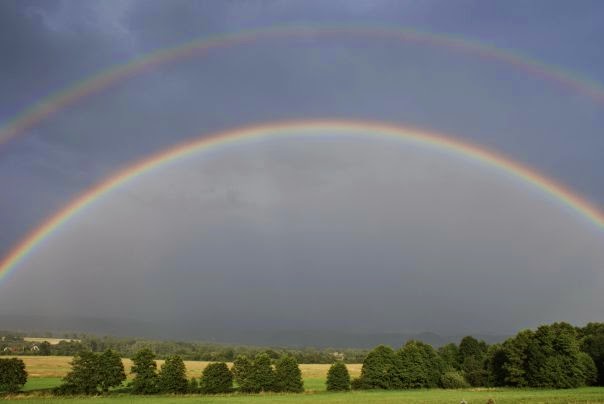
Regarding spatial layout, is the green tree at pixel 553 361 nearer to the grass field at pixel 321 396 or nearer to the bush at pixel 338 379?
the grass field at pixel 321 396

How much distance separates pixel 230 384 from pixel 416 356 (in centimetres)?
3712

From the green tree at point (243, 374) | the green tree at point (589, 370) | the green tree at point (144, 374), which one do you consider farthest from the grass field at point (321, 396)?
the green tree at point (589, 370)

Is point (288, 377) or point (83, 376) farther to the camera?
point (288, 377)

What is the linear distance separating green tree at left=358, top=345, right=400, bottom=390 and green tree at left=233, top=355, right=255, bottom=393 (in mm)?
22375

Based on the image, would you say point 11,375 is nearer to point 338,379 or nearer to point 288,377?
point 288,377

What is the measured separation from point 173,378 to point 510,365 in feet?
195

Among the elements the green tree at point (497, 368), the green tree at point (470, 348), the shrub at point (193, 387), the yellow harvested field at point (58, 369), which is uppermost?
the green tree at point (470, 348)

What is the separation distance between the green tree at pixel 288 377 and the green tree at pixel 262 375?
103 centimetres

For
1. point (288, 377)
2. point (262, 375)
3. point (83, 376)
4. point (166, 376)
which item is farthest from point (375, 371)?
point (83, 376)

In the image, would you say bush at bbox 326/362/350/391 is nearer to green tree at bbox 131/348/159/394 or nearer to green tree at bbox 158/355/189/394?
green tree at bbox 158/355/189/394

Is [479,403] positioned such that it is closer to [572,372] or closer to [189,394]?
[572,372]

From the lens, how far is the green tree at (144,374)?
8256cm

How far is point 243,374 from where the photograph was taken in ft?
289

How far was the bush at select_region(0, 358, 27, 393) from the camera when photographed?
79000mm
